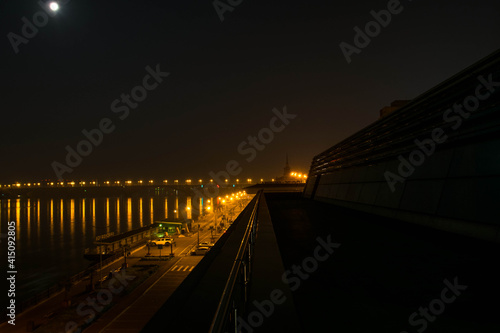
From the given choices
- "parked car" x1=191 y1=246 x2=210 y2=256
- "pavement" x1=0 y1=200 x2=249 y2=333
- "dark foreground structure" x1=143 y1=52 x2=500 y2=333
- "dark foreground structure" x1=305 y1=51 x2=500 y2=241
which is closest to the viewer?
"dark foreground structure" x1=143 y1=52 x2=500 y2=333

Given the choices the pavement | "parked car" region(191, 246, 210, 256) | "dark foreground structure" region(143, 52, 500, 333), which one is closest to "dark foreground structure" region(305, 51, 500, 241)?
"dark foreground structure" region(143, 52, 500, 333)

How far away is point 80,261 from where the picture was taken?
45.8 metres

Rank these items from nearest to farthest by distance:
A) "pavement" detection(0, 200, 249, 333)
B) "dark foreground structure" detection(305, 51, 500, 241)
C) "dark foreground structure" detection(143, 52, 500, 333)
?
"dark foreground structure" detection(143, 52, 500, 333) < "dark foreground structure" detection(305, 51, 500, 241) < "pavement" detection(0, 200, 249, 333)

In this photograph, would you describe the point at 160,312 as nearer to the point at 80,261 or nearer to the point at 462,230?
the point at 462,230

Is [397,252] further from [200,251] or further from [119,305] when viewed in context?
[200,251]

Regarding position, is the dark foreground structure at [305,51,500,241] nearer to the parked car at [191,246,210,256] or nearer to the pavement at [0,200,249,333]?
the pavement at [0,200,249,333]

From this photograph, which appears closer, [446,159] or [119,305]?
[446,159]

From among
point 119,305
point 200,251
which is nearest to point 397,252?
point 119,305

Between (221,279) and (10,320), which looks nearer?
(221,279)

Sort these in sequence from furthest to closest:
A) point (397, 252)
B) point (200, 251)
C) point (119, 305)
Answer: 1. point (200, 251)
2. point (119, 305)
3. point (397, 252)

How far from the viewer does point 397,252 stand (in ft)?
19.2

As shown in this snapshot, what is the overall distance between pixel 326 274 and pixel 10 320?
992 inches

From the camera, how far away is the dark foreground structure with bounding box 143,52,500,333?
2.67 metres

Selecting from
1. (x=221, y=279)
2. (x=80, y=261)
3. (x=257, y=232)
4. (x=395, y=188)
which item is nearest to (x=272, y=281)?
(x=221, y=279)
